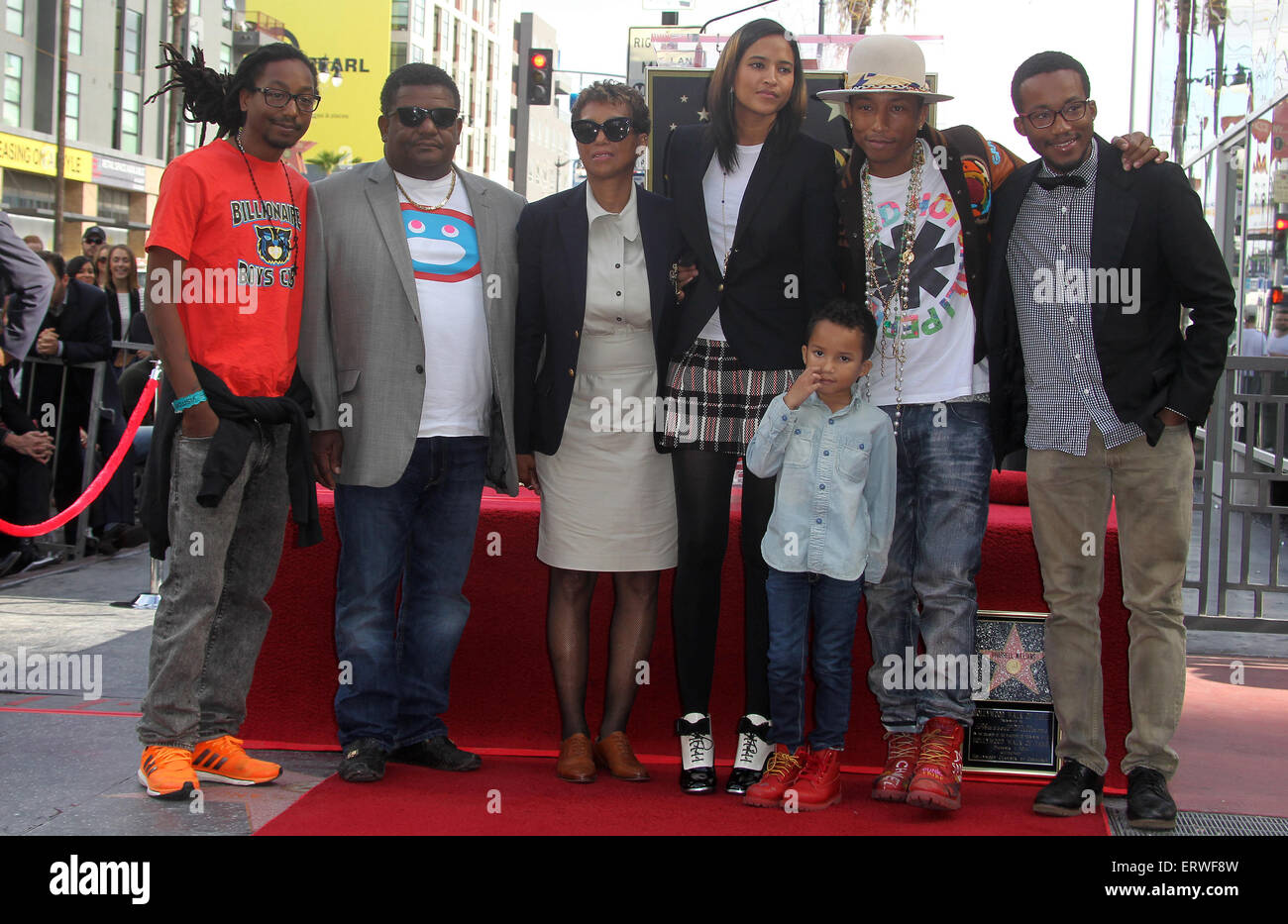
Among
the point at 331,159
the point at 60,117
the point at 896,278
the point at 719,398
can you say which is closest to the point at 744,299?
the point at 719,398

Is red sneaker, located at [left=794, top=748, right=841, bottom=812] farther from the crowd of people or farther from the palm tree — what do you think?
the palm tree

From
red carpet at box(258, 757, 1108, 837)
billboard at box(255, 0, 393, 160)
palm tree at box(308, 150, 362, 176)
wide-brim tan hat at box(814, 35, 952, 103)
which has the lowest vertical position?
red carpet at box(258, 757, 1108, 837)

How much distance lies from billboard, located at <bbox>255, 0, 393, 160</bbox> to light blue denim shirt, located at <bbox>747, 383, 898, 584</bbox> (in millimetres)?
48488

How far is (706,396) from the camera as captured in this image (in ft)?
12.4

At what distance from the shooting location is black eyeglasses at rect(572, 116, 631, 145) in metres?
3.81

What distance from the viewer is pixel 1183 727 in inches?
196

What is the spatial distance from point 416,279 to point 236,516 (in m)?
0.95

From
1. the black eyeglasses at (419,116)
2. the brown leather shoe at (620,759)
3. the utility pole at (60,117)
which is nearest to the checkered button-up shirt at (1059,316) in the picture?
the brown leather shoe at (620,759)

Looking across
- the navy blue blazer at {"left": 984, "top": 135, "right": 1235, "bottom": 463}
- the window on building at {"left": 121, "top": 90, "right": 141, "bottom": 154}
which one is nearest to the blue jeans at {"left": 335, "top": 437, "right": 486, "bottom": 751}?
the navy blue blazer at {"left": 984, "top": 135, "right": 1235, "bottom": 463}

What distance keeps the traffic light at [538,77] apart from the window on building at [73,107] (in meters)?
20.8

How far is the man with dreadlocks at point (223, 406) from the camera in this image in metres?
3.65

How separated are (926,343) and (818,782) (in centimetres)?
139
